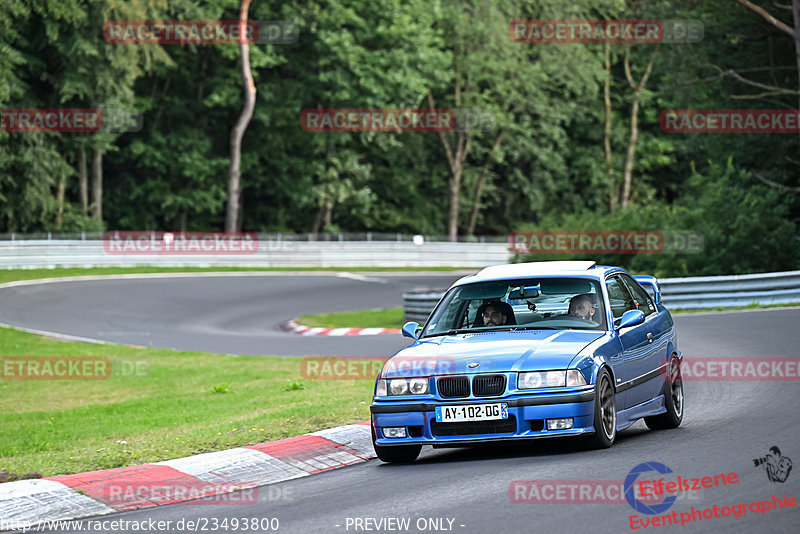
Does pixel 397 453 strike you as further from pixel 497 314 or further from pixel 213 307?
pixel 213 307

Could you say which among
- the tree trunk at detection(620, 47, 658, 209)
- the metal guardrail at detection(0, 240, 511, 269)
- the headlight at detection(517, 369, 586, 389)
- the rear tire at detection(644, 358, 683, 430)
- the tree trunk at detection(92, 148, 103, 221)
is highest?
the tree trunk at detection(620, 47, 658, 209)

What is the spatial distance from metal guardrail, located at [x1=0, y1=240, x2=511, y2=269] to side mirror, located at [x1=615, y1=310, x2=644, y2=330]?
35.2 m

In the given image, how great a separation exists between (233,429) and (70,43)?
38877 mm

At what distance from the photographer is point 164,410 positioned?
1440 centimetres

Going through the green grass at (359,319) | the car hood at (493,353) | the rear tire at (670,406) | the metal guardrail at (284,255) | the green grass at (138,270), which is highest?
the car hood at (493,353)

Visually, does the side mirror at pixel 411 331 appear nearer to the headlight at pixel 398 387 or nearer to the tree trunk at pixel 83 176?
the headlight at pixel 398 387

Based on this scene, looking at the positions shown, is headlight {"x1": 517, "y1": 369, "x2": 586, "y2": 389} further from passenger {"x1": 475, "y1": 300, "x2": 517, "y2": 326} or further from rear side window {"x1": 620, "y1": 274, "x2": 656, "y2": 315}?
rear side window {"x1": 620, "y1": 274, "x2": 656, "y2": 315}

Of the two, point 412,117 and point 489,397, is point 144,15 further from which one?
point 489,397

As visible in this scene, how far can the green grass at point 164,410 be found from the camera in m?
10.1

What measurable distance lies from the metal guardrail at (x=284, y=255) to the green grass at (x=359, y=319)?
14106mm

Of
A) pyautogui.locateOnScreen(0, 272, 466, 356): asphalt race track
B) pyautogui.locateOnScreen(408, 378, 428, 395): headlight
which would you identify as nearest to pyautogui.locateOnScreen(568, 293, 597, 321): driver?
pyautogui.locateOnScreen(408, 378, 428, 395): headlight

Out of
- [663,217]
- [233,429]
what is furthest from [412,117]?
[233,429]

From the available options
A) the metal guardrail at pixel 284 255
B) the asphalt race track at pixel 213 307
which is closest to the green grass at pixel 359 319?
the asphalt race track at pixel 213 307

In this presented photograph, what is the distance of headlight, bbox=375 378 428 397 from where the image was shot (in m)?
8.84
